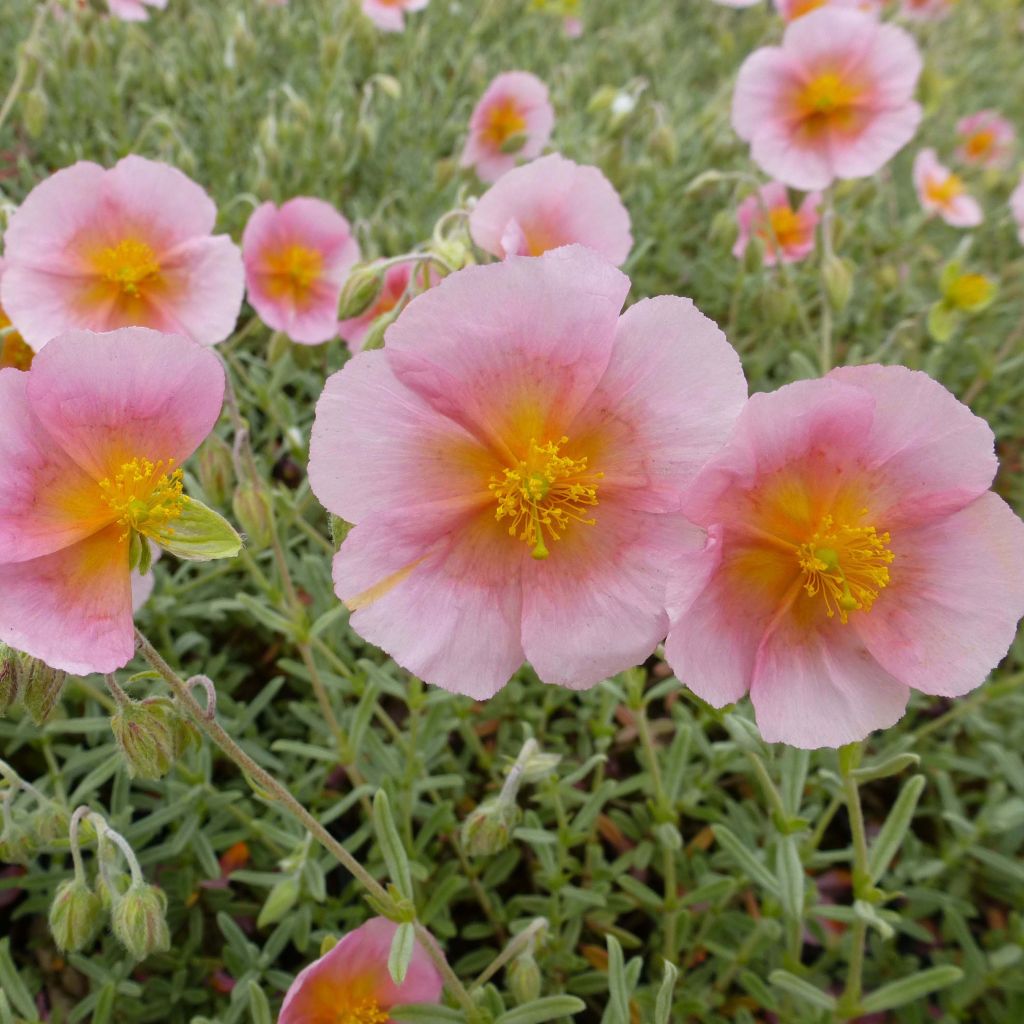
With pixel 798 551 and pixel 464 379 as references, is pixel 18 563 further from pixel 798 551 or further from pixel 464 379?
pixel 798 551

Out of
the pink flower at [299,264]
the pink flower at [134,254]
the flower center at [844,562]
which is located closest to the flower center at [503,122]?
the pink flower at [299,264]

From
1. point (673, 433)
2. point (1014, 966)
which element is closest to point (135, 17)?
point (673, 433)

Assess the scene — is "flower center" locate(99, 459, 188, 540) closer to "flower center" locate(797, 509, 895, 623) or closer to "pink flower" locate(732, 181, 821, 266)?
"flower center" locate(797, 509, 895, 623)

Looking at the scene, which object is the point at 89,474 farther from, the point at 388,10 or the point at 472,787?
the point at 388,10

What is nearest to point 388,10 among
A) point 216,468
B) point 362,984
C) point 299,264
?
point 299,264

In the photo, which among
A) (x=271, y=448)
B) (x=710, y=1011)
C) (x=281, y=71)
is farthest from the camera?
(x=281, y=71)
